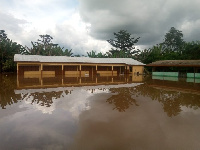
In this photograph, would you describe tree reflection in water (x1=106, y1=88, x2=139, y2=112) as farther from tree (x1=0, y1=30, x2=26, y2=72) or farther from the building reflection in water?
tree (x1=0, y1=30, x2=26, y2=72)

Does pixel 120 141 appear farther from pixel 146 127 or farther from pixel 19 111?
pixel 19 111

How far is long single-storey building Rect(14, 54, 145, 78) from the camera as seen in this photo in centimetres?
2488

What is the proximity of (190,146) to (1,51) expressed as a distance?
39536 millimetres

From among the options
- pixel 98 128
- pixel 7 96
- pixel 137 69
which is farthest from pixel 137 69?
pixel 98 128

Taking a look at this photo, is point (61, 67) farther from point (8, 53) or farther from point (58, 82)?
point (8, 53)

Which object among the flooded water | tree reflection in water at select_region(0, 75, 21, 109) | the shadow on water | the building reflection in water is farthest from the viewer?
the building reflection in water

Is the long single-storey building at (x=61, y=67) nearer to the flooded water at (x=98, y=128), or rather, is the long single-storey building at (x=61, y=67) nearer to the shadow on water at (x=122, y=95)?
the shadow on water at (x=122, y=95)

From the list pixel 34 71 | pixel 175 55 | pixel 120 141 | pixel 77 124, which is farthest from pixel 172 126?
pixel 175 55

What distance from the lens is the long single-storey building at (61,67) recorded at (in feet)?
81.6

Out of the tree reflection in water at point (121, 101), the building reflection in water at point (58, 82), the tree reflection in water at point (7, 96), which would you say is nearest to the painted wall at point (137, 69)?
the building reflection in water at point (58, 82)

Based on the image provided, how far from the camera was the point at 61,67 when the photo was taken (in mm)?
28297

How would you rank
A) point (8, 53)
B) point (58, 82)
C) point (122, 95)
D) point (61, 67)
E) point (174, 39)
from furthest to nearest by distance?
point (174, 39) < point (8, 53) < point (61, 67) < point (58, 82) < point (122, 95)

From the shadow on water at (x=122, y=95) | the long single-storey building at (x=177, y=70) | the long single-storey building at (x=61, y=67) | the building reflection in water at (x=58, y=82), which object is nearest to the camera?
the shadow on water at (x=122, y=95)

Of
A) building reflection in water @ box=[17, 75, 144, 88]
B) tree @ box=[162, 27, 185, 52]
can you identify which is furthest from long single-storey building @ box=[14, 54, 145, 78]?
tree @ box=[162, 27, 185, 52]
